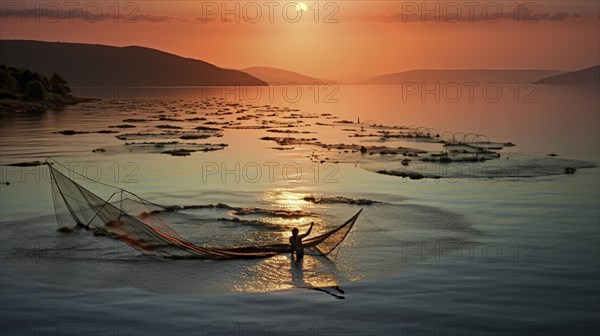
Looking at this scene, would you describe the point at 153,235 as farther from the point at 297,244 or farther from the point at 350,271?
the point at 350,271

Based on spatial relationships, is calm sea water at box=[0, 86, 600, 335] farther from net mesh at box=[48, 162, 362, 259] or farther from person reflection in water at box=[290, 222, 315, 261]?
person reflection in water at box=[290, 222, 315, 261]

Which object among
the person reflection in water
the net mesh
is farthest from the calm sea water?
the person reflection in water

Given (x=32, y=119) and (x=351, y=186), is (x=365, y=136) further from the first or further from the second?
(x=32, y=119)

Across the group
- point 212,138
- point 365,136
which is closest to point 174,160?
point 212,138

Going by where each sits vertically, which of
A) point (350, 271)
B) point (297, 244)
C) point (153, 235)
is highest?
point (153, 235)

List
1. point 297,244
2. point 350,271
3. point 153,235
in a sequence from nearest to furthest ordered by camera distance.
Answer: point 350,271, point 297,244, point 153,235

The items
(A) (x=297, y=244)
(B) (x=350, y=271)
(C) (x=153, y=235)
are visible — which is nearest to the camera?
(B) (x=350, y=271)

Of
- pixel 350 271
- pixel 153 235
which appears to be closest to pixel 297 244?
pixel 350 271

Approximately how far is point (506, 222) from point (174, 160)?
2989cm

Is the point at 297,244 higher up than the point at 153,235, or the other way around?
the point at 153,235

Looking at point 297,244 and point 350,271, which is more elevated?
point 297,244

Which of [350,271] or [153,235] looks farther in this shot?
[153,235]

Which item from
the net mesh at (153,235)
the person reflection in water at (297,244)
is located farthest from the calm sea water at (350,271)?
the person reflection in water at (297,244)

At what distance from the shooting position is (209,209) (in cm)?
3353
